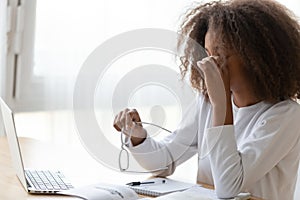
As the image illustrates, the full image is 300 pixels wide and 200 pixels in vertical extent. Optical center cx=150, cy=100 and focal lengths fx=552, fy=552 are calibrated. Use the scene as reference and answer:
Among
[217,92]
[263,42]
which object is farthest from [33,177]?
[263,42]

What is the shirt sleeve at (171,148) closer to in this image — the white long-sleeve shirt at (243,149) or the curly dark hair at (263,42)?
the white long-sleeve shirt at (243,149)

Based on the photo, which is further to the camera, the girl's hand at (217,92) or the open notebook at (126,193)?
the girl's hand at (217,92)

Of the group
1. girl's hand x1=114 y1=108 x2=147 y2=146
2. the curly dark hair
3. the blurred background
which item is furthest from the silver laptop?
the blurred background

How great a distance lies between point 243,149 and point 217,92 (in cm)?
17

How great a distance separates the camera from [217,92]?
152 centimetres

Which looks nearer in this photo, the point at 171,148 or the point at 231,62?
the point at 231,62

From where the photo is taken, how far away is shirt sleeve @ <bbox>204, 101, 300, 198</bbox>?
4.80 feet

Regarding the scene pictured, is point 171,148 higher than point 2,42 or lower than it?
lower

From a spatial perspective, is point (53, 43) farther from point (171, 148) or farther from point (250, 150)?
point (250, 150)

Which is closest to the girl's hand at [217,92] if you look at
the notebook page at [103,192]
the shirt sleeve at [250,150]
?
the shirt sleeve at [250,150]

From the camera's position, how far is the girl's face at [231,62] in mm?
1585

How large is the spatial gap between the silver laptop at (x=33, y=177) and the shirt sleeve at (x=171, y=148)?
25 centimetres

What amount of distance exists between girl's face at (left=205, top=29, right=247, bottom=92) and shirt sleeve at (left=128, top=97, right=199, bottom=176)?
0.19m

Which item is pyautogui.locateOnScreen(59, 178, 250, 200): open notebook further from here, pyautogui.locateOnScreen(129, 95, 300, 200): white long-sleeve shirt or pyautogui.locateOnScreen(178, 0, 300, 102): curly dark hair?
pyautogui.locateOnScreen(178, 0, 300, 102): curly dark hair
